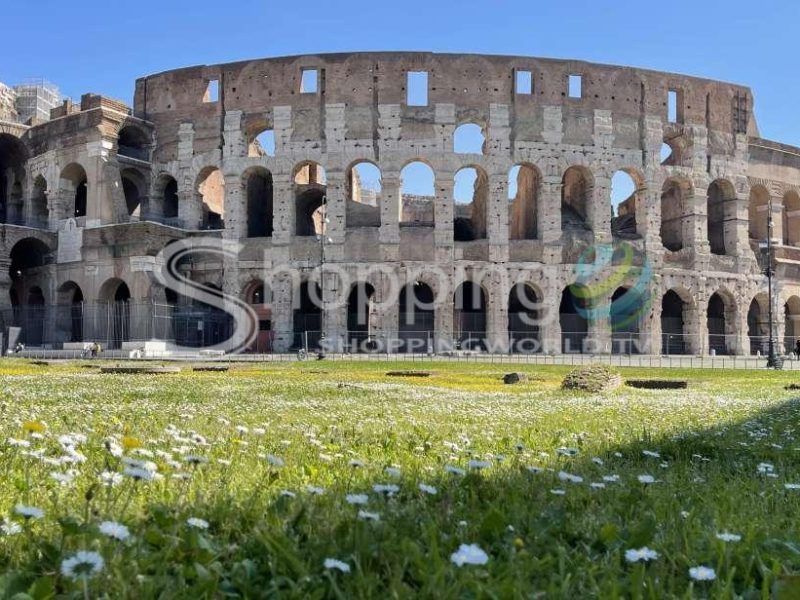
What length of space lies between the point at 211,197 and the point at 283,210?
6190mm

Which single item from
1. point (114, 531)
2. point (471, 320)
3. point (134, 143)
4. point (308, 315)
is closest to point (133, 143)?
point (134, 143)

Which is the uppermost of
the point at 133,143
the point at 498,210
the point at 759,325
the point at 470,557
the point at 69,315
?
the point at 133,143

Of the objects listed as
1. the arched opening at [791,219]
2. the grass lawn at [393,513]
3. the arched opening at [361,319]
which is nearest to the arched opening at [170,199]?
the arched opening at [361,319]

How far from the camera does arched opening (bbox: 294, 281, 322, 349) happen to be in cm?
3108

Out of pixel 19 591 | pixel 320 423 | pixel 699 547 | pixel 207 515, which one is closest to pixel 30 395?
pixel 320 423

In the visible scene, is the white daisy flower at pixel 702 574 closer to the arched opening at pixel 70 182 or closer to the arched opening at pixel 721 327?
the arched opening at pixel 721 327

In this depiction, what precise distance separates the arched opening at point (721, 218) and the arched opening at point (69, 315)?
31193 millimetres

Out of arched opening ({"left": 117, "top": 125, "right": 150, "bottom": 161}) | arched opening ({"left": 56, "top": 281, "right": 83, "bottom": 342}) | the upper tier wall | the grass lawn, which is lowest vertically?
the grass lawn

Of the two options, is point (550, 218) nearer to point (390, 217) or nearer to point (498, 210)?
point (498, 210)

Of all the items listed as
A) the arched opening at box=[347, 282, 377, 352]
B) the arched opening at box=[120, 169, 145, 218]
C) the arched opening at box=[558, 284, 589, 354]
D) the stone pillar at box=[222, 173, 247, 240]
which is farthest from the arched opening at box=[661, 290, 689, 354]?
the arched opening at box=[120, 169, 145, 218]

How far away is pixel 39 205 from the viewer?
3569cm

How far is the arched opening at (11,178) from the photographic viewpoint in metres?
36.7

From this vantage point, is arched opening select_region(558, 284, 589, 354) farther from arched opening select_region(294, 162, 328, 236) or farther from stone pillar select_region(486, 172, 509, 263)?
arched opening select_region(294, 162, 328, 236)

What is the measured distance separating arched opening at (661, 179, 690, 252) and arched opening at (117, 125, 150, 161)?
2562 cm
